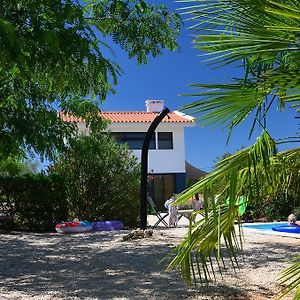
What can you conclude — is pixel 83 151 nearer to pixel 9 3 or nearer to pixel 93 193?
pixel 93 193

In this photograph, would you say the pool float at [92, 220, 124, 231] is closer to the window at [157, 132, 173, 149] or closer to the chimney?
the window at [157, 132, 173, 149]

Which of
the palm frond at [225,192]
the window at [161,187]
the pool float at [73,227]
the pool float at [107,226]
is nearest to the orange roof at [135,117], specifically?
the window at [161,187]

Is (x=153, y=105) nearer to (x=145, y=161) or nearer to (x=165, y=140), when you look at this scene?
(x=165, y=140)

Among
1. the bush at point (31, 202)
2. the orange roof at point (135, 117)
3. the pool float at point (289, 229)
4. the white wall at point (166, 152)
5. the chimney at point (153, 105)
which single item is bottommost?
the pool float at point (289, 229)

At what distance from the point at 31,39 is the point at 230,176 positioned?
3847mm

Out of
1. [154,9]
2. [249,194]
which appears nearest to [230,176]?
[249,194]

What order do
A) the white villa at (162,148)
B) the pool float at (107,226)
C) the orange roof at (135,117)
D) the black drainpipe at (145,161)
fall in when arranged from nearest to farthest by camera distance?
the black drainpipe at (145,161)
the pool float at (107,226)
the white villa at (162,148)
the orange roof at (135,117)

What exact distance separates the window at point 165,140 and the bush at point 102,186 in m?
14.2

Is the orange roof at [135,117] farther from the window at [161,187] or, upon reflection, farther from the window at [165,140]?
the window at [161,187]

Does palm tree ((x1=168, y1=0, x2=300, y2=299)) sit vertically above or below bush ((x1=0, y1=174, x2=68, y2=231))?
above

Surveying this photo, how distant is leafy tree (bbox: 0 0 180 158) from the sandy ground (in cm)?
249

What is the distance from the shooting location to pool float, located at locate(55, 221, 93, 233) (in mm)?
15156

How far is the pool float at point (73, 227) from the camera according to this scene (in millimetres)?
15156

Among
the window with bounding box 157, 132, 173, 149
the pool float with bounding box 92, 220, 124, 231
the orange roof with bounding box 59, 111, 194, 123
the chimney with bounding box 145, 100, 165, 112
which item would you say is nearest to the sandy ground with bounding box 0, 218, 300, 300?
the pool float with bounding box 92, 220, 124, 231
